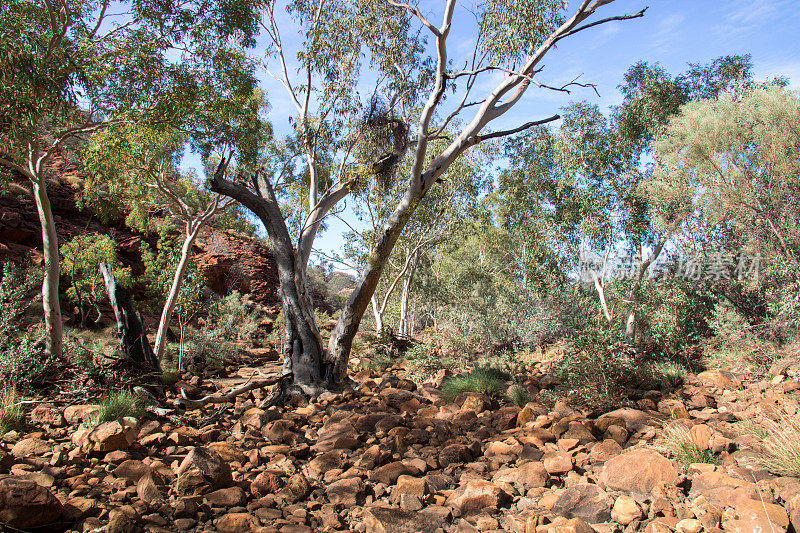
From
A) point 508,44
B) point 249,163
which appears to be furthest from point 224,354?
point 508,44

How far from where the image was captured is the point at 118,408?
14.8ft

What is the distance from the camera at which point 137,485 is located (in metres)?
3.09

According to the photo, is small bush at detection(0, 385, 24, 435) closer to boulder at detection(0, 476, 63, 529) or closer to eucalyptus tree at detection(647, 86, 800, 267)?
boulder at detection(0, 476, 63, 529)

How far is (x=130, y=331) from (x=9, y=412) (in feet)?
6.15

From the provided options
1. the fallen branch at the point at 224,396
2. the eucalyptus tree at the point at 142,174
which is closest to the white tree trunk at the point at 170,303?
the eucalyptus tree at the point at 142,174

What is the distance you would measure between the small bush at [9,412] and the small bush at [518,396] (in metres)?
5.14

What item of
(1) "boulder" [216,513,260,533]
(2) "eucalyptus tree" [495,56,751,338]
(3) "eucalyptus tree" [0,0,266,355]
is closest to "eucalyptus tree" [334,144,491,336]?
(2) "eucalyptus tree" [495,56,751,338]

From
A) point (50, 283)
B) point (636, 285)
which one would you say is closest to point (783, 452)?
point (50, 283)

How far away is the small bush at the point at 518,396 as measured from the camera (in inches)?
228

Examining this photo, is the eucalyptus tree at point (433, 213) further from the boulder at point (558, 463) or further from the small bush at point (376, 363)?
the boulder at point (558, 463)

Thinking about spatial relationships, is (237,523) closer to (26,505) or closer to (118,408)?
(26,505)

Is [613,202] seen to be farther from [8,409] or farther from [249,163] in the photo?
[8,409]

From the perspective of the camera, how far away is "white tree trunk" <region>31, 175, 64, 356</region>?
6324 mm

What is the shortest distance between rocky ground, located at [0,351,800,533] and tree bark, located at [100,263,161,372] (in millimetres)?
1005
